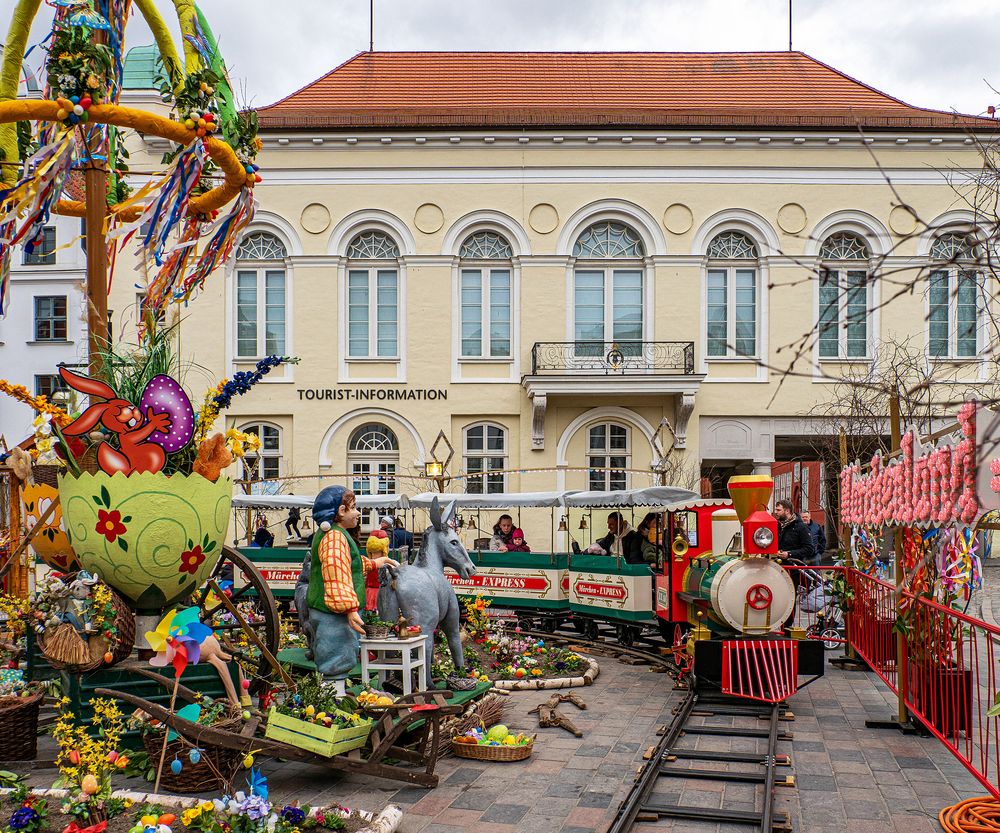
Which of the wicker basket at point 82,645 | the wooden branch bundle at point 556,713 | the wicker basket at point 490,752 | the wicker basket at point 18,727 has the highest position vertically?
the wicker basket at point 82,645

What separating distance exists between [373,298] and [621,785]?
20.4 metres

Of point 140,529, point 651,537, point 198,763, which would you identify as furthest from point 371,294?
point 198,763

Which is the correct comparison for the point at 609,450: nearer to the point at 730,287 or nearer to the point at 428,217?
the point at 730,287

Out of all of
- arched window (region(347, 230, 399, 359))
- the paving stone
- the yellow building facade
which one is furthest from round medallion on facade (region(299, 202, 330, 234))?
the paving stone

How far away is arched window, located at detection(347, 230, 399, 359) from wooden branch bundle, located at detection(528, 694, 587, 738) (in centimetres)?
1711

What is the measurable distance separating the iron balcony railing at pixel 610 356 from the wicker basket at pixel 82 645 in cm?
1907

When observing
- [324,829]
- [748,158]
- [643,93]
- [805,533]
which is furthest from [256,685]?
[643,93]

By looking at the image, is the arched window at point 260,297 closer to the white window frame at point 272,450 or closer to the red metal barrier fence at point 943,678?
the white window frame at point 272,450

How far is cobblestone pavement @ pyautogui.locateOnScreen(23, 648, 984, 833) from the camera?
6.79 metres

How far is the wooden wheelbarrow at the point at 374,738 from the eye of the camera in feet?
21.6

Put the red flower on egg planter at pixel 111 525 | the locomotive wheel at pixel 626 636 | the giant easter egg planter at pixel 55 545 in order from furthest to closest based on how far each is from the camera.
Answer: the locomotive wheel at pixel 626 636 < the giant easter egg planter at pixel 55 545 < the red flower on egg planter at pixel 111 525

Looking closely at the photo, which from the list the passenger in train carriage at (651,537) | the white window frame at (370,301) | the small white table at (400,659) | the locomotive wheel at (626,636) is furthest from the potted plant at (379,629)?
the white window frame at (370,301)

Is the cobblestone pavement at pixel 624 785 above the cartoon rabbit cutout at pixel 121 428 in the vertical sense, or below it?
below

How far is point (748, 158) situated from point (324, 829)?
77.1ft
